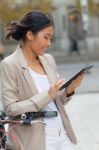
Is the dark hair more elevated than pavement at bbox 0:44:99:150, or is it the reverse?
the dark hair

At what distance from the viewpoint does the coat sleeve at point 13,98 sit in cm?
321

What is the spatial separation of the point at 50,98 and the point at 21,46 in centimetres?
42

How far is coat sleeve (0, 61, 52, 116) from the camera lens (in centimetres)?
321

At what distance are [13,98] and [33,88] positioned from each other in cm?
13

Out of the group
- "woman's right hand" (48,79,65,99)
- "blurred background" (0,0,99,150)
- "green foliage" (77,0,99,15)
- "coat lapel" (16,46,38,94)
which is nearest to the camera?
"woman's right hand" (48,79,65,99)

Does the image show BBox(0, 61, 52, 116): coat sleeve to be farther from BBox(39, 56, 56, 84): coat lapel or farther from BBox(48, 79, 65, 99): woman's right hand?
BBox(39, 56, 56, 84): coat lapel

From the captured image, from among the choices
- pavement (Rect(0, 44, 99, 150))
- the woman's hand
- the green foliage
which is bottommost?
the green foliage

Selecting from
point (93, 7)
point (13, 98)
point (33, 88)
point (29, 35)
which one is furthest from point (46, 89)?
point (93, 7)

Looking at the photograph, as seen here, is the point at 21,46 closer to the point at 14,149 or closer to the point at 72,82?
the point at 72,82

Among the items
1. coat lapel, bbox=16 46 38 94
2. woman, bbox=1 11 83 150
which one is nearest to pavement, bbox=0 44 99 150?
woman, bbox=1 11 83 150

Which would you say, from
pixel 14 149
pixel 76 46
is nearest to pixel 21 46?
pixel 14 149

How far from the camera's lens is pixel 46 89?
3.30 m

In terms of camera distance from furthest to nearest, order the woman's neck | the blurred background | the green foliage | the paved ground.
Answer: the green foliage → the blurred background → the paved ground → the woman's neck

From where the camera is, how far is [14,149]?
3.30m
